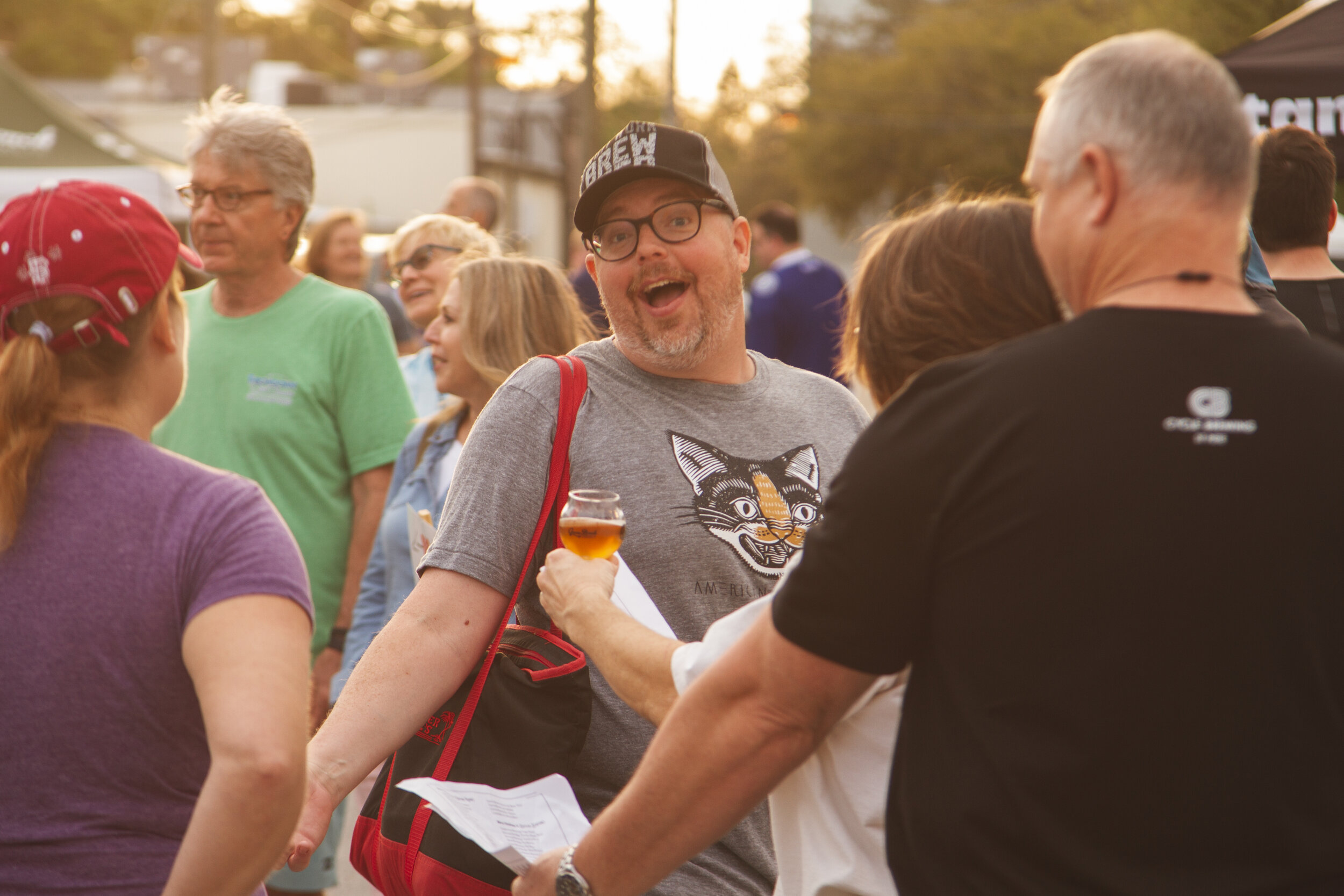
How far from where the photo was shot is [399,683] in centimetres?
232

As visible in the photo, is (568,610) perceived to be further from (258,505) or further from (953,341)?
(953,341)

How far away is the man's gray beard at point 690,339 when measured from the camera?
2.68 m

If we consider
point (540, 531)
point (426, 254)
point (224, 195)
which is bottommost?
point (426, 254)

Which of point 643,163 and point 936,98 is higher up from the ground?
point 643,163

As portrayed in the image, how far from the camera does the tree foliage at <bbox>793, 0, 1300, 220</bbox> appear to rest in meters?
32.8

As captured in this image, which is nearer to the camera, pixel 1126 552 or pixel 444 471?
pixel 1126 552

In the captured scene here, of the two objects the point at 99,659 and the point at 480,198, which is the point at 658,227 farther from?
the point at 480,198

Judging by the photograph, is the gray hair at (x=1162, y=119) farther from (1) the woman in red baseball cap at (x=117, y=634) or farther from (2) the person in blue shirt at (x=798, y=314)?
(2) the person in blue shirt at (x=798, y=314)

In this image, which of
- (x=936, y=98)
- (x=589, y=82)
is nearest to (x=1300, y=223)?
(x=589, y=82)

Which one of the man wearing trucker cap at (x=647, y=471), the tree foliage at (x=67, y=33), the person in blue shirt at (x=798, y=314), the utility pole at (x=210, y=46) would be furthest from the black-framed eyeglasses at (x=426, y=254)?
the tree foliage at (x=67, y=33)

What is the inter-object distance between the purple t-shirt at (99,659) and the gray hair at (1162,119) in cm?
119

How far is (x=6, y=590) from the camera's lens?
174 cm

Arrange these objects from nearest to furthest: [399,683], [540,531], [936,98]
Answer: [399,683] → [540,531] → [936,98]

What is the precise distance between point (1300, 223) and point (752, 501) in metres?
2.66
